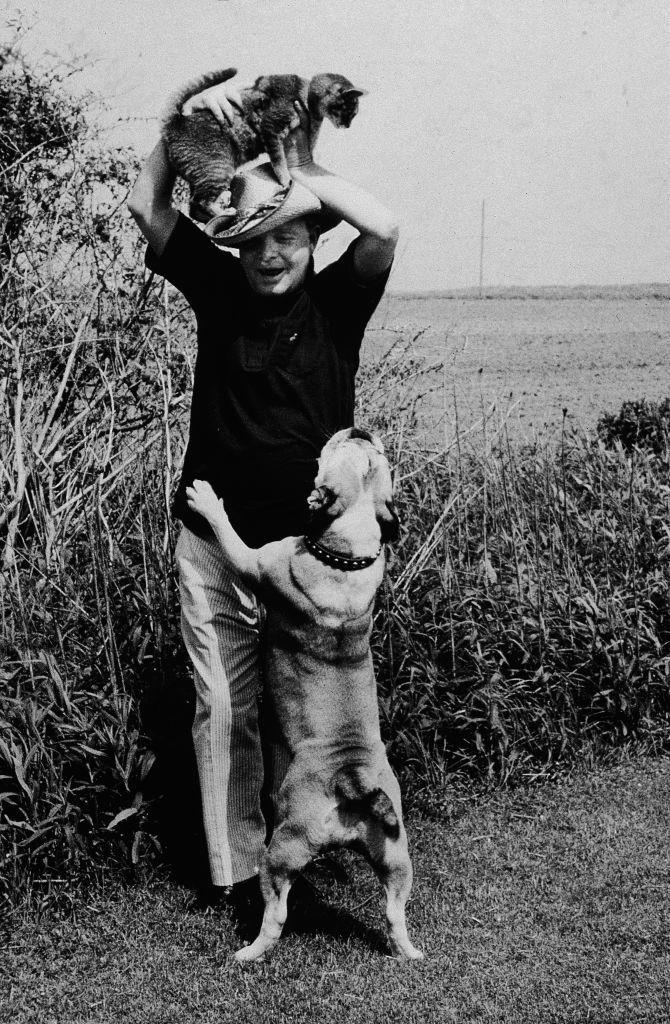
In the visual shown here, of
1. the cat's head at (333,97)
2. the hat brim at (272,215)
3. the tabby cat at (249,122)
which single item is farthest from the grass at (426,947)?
the cat's head at (333,97)

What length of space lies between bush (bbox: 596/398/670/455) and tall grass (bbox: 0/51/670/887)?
1.40 metres

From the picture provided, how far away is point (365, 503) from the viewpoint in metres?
3.35

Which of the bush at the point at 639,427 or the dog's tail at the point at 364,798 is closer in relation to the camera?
the dog's tail at the point at 364,798

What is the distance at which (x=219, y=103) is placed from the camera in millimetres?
3311

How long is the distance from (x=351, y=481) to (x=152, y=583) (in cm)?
182

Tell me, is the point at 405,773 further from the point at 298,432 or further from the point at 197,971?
the point at 298,432

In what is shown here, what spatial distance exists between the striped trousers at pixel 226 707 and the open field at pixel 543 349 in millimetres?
2619

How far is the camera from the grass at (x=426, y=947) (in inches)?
136

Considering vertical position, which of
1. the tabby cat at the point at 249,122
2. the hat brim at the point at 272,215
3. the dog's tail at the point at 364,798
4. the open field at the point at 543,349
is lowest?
the open field at the point at 543,349

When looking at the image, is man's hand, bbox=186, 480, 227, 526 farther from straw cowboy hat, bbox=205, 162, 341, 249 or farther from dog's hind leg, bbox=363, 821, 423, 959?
dog's hind leg, bbox=363, 821, 423, 959

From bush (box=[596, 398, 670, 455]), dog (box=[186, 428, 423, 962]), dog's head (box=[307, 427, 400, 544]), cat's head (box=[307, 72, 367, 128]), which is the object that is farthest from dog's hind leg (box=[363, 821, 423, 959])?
bush (box=[596, 398, 670, 455])

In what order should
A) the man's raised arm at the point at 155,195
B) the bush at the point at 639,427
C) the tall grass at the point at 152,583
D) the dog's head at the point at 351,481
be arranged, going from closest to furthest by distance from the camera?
1. the dog's head at the point at 351,481
2. the man's raised arm at the point at 155,195
3. the tall grass at the point at 152,583
4. the bush at the point at 639,427

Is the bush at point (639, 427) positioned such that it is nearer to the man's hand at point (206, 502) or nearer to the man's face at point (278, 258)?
the man's face at point (278, 258)

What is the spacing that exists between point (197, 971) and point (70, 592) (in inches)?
69.7
